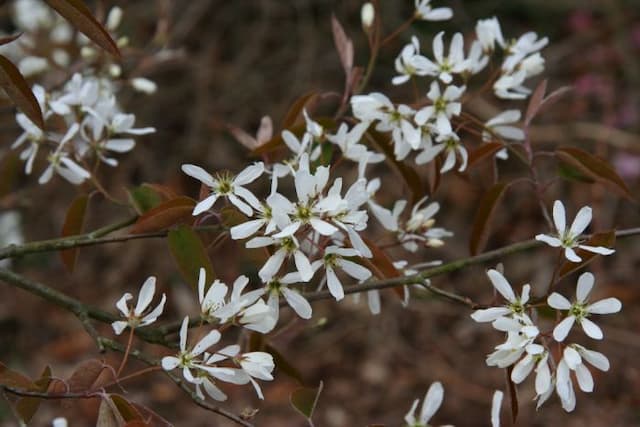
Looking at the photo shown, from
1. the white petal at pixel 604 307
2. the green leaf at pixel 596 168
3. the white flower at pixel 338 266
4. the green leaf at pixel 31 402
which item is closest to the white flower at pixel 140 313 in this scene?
the green leaf at pixel 31 402

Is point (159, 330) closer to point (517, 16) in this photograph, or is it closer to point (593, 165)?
point (593, 165)

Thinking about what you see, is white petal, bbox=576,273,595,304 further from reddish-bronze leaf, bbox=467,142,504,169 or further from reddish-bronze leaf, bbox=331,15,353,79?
reddish-bronze leaf, bbox=331,15,353,79

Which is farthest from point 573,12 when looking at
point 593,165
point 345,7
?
Result: point 593,165

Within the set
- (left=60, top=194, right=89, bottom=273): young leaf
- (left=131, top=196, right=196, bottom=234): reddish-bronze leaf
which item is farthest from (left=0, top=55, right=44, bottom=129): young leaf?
(left=60, top=194, right=89, bottom=273): young leaf

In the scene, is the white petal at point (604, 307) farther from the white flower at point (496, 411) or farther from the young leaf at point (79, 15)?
the young leaf at point (79, 15)

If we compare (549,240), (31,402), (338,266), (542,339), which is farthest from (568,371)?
(31,402)

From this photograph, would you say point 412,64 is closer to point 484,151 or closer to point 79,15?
point 484,151

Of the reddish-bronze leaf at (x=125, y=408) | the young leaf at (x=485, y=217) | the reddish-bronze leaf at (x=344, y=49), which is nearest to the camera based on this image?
the reddish-bronze leaf at (x=125, y=408)
